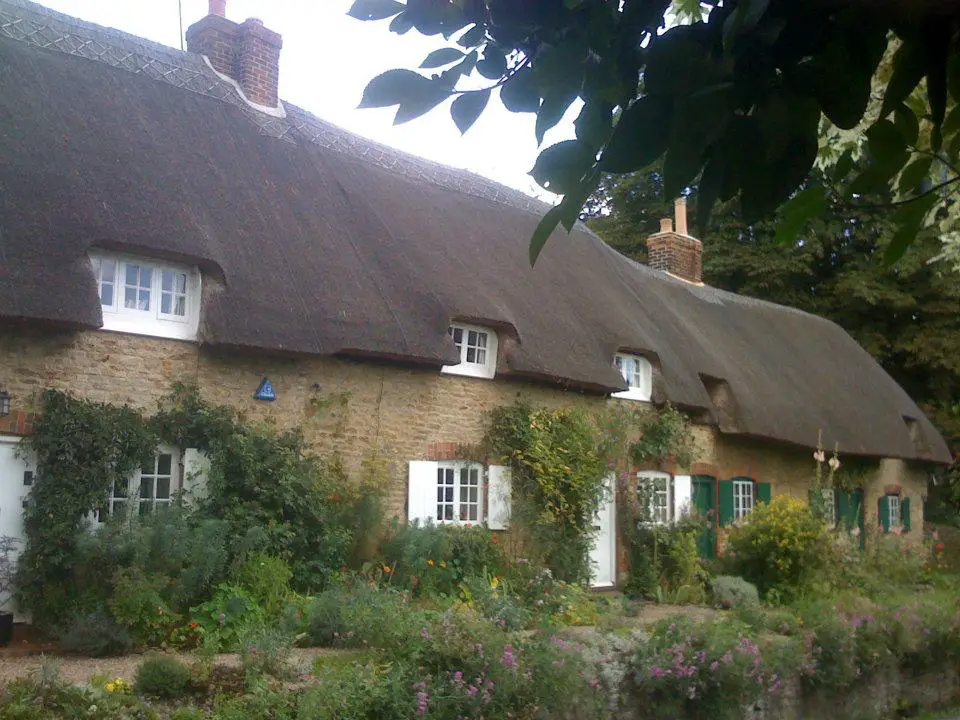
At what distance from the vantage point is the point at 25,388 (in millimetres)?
8383

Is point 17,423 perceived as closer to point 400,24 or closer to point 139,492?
point 139,492

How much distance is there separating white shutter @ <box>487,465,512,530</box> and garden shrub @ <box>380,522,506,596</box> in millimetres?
565

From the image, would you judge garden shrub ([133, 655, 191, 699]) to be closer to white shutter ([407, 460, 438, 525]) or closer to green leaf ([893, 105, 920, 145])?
white shutter ([407, 460, 438, 525])

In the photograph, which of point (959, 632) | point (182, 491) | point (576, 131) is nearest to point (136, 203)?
point (182, 491)

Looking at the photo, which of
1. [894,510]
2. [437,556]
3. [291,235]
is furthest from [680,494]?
[894,510]

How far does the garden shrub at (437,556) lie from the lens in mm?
10070

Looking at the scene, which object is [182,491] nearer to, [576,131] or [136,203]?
[136,203]

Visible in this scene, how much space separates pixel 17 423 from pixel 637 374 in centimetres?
889

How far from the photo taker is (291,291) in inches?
394

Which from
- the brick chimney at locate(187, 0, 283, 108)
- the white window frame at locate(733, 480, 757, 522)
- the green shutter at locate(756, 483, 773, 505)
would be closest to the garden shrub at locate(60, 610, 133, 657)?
the brick chimney at locate(187, 0, 283, 108)

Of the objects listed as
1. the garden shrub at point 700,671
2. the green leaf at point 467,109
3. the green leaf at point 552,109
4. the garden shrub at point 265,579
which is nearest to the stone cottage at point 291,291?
the garden shrub at point 265,579

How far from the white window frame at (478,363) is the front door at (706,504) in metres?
4.84

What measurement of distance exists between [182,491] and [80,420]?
45.7 inches

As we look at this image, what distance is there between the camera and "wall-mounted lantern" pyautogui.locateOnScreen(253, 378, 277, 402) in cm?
978
